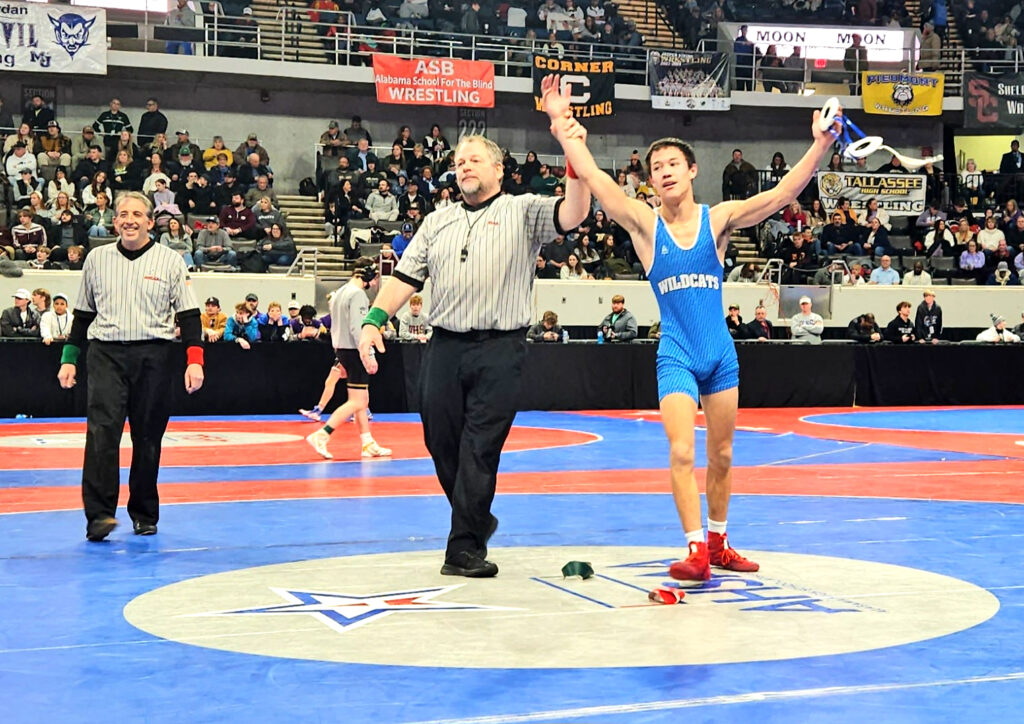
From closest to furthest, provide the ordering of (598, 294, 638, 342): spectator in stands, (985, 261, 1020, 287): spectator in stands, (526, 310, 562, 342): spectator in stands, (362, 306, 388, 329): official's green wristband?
(362, 306, 388, 329): official's green wristband < (526, 310, 562, 342): spectator in stands < (598, 294, 638, 342): spectator in stands < (985, 261, 1020, 287): spectator in stands

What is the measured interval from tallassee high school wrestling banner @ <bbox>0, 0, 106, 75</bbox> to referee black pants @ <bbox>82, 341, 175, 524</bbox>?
1777 cm

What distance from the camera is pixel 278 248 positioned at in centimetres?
2283

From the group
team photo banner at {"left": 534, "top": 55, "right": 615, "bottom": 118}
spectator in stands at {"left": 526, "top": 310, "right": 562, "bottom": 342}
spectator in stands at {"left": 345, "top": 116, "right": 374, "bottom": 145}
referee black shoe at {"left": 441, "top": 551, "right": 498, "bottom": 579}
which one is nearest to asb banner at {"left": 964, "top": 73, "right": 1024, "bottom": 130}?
team photo banner at {"left": 534, "top": 55, "right": 615, "bottom": 118}

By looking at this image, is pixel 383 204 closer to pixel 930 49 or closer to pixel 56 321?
pixel 56 321

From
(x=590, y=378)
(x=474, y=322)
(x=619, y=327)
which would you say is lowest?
(x=590, y=378)

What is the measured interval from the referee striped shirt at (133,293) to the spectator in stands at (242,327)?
1057 centimetres

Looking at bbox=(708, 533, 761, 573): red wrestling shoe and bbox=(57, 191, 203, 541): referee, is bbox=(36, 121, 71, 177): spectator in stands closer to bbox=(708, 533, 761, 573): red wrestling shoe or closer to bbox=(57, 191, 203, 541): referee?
bbox=(57, 191, 203, 541): referee

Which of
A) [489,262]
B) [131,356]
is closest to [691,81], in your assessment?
[131,356]

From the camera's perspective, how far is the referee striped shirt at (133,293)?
7.69 metres

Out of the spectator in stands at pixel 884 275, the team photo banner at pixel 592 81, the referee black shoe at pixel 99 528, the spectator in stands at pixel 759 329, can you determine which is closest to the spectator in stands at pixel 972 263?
the spectator in stands at pixel 884 275

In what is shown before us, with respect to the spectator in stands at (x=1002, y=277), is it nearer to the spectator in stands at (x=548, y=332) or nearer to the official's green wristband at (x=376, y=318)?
the spectator in stands at (x=548, y=332)

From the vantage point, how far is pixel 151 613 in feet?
17.7

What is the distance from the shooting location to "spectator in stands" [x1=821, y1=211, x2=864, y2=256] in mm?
26594

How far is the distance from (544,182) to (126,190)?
26.6ft
